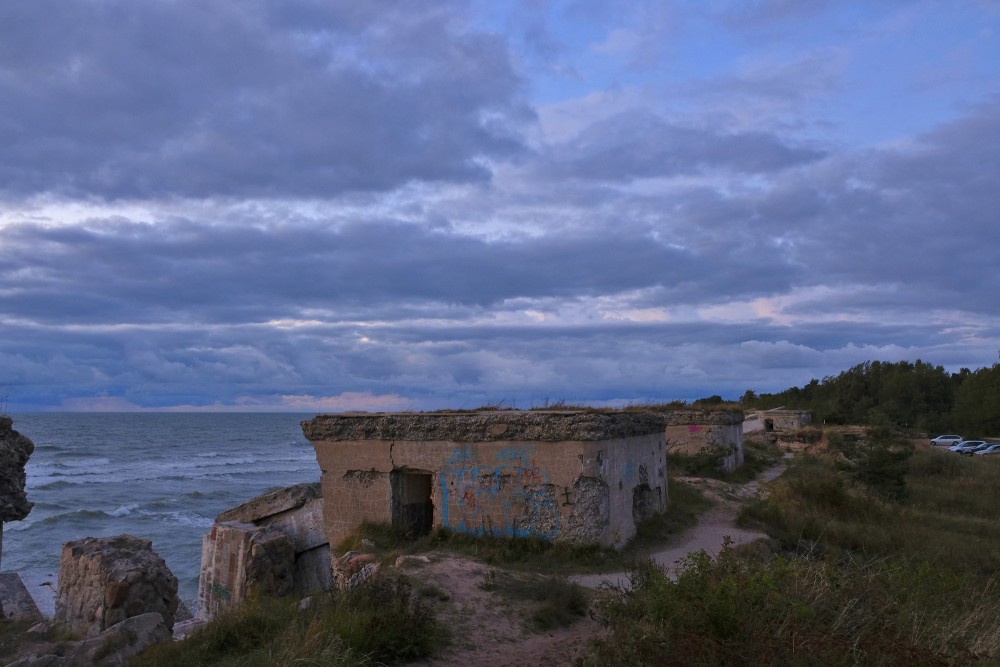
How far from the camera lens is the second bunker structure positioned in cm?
1039

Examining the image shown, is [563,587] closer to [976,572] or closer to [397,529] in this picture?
[397,529]

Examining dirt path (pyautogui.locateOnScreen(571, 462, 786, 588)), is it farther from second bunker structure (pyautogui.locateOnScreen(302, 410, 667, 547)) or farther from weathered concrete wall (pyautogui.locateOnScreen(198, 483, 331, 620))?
weathered concrete wall (pyautogui.locateOnScreen(198, 483, 331, 620))

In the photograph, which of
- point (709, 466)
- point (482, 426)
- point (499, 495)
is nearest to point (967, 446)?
point (709, 466)

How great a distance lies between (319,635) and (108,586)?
2390mm

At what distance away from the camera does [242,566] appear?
7793 millimetres

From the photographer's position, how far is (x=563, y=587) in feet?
26.3

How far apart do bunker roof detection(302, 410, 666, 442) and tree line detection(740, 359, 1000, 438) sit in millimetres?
32133

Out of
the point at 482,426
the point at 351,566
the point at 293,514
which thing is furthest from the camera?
the point at 482,426

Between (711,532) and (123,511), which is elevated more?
(711,532)

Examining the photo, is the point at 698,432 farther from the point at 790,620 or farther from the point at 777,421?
the point at 777,421

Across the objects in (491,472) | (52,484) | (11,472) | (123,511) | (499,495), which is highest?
(11,472)

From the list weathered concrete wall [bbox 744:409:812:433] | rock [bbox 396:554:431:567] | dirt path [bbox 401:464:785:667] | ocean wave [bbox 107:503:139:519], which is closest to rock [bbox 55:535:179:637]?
dirt path [bbox 401:464:785:667]

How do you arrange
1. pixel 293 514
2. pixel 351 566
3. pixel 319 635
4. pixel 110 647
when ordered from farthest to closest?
pixel 351 566, pixel 293 514, pixel 110 647, pixel 319 635

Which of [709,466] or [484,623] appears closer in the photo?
[484,623]
